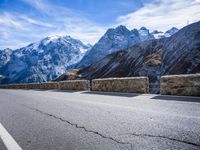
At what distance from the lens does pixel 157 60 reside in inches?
2876

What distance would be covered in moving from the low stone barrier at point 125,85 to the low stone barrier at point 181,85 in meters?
1.57

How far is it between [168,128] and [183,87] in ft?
20.8

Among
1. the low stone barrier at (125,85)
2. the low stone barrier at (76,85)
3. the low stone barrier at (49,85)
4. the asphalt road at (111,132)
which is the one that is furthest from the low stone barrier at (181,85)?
the low stone barrier at (49,85)

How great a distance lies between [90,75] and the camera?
4146 inches

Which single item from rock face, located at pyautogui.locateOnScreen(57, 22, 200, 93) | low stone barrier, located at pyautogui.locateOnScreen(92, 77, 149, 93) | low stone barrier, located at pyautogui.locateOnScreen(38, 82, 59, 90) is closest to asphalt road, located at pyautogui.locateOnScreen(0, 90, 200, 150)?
low stone barrier, located at pyautogui.locateOnScreen(92, 77, 149, 93)

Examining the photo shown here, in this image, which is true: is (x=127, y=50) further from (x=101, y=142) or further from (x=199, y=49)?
(x=101, y=142)

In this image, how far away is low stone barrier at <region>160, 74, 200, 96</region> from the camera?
10.5 meters

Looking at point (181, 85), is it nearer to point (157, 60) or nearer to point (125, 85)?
point (125, 85)

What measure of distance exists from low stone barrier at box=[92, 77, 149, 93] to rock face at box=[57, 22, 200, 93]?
51.6 feet

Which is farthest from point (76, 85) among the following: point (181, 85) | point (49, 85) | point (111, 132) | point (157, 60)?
point (157, 60)

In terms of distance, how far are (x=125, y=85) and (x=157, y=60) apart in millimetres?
60699

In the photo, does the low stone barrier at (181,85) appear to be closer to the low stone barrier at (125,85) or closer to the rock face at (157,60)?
the low stone barrier at (125,85)

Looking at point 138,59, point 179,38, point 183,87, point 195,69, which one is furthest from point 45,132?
point 138,59

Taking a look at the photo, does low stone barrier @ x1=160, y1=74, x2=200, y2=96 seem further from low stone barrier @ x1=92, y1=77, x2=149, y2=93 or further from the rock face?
the rock face
